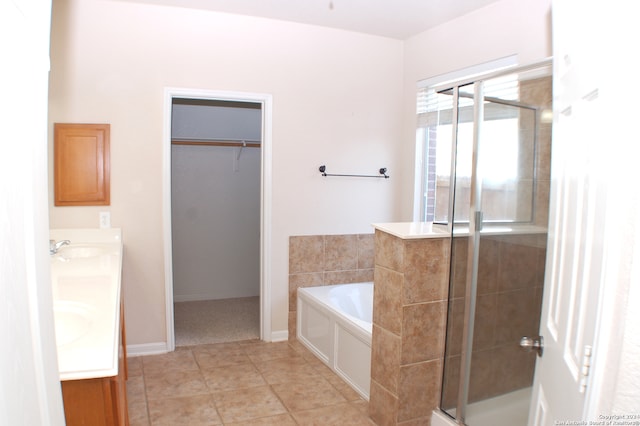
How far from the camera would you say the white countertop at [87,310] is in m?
1.25

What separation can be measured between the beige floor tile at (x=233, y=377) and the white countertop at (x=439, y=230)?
148cm

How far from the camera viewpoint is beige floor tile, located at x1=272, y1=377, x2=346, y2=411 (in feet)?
9.55

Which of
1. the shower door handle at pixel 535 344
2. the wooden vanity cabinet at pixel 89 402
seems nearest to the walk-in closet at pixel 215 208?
the wooden vanity cabinet at pixel 89 402

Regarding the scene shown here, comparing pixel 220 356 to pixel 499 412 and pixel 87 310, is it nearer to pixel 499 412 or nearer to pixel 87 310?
pixel 87 310

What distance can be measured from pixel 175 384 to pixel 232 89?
2.21m

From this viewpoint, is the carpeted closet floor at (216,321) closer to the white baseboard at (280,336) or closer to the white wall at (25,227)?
the white baseboard at (280,336)

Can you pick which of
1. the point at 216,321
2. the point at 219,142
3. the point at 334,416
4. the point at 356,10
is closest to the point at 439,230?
the point at 334,416

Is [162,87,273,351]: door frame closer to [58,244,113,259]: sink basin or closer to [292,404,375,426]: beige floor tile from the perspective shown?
[58,244,113,259]: sink basin

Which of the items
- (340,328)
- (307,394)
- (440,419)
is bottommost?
(307,394)

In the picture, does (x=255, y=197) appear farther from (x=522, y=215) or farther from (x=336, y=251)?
(x=522, y=215)

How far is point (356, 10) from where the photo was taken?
135 inches

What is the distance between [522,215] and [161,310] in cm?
278

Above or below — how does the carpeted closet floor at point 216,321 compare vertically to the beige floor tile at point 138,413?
above

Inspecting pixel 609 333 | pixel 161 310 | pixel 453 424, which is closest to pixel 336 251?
pixel 161 310
